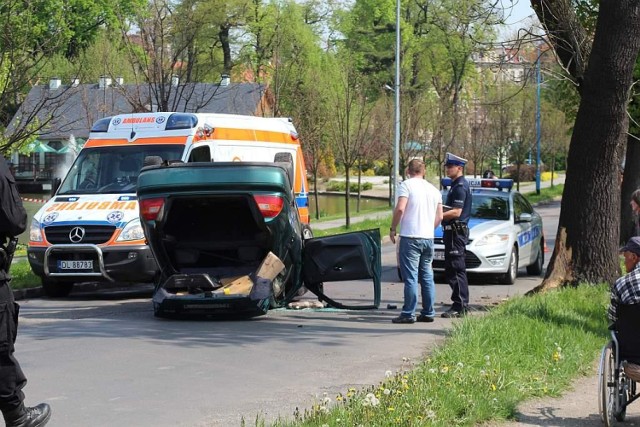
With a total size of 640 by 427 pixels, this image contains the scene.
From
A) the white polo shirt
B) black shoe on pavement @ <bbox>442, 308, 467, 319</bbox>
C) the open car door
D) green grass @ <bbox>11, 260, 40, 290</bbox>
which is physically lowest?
green grass @ <bbox>11, 260, 40, 290</bbox>

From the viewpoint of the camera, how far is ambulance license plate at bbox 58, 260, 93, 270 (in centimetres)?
1413

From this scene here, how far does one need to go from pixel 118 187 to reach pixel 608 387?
393 inches

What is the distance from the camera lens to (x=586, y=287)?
12875mm

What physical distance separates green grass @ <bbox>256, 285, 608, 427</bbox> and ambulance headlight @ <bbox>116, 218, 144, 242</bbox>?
5.40 metres

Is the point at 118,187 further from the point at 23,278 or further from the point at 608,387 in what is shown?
the point at 608,387

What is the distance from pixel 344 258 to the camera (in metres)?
12.2

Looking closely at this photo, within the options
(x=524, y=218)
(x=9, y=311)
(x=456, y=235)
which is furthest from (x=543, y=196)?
(x=9, y=311)

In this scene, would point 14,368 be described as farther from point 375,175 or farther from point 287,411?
point 375,175

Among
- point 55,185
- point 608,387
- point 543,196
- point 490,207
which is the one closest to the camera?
point 608,387

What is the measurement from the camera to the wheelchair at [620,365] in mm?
6656

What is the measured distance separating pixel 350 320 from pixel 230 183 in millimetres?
2148

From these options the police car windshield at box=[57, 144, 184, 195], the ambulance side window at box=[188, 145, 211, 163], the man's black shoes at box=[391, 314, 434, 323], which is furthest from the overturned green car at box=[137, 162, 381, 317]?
the police car windshield at box=[57, 144, 184, 195]

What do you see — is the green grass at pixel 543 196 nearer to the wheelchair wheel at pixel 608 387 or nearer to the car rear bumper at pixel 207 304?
the car rear bumper at pixel 207 304

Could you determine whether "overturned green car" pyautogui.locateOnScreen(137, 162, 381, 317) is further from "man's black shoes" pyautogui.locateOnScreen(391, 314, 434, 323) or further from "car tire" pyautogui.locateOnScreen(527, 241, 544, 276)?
"car tire" pyautogui.locateOnScreen(527, 241, 544, 276)
